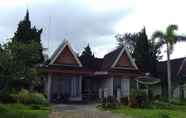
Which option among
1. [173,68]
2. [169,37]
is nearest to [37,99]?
[169,37]

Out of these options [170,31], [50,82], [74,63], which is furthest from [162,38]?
[50,82]

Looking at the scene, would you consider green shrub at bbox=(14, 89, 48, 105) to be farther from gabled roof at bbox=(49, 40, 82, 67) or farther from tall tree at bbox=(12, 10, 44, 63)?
tall tree at bbox=(12, 10, 44, 63)

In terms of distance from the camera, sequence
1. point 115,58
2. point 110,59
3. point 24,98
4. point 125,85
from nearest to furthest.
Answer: point 24,98 → point 125,85 → point 115,58 → point 110,59

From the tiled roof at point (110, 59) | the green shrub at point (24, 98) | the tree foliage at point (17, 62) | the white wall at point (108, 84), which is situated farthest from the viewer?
the tiled roof at point (110, 59)

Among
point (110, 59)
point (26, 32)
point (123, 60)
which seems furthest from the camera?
point (26, 32)

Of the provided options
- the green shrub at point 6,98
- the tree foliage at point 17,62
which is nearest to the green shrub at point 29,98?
the green shrub at point 6,98

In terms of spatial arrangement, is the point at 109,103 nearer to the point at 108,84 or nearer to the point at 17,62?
the point at 17,62

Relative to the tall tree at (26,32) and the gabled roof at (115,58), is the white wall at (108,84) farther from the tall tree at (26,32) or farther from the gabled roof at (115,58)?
the tall tree at (26,32)

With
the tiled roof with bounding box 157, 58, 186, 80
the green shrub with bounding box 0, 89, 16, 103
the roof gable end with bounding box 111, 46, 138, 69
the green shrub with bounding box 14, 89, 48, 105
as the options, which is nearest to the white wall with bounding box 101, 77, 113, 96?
the roof gable end with bounding box 111, 46, 138, 69

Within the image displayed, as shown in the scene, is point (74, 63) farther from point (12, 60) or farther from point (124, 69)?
point (12, 60)

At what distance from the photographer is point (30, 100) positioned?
29.1m

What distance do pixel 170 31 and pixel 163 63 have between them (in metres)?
11.4

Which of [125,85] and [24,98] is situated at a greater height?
[125,85]

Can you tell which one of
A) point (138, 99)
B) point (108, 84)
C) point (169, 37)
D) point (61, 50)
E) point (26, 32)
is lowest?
point (138, 99)
